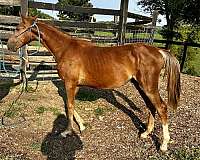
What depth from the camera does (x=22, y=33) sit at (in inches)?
236

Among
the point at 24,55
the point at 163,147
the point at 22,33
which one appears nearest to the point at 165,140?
the point at 163,147

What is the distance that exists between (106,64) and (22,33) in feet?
5.00

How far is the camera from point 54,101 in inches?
298

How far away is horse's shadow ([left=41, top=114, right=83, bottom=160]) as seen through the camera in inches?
217

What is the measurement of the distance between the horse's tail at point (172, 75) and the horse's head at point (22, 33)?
2.26m

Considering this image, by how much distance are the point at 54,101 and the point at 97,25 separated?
2329 millimetres

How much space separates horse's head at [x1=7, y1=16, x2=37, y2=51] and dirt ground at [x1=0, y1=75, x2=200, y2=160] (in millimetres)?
1496

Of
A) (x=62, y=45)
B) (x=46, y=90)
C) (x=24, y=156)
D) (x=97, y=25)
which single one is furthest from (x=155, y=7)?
(x=24, y=156)

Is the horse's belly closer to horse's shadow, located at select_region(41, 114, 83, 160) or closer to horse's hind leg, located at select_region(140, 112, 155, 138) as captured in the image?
horse's hind leg, located at select_region(140, 112, 155, 138)

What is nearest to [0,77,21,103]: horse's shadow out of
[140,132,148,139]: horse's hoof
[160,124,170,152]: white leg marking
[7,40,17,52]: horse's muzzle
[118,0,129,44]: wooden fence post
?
[7,40,17,52]: horse's muzzle

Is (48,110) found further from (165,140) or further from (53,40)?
(165,140)

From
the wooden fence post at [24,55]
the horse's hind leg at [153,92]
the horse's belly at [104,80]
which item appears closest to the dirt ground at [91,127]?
the wooden fence post at [24,55]

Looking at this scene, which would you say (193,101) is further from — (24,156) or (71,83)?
(24,156)

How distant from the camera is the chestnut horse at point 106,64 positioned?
5859mm
